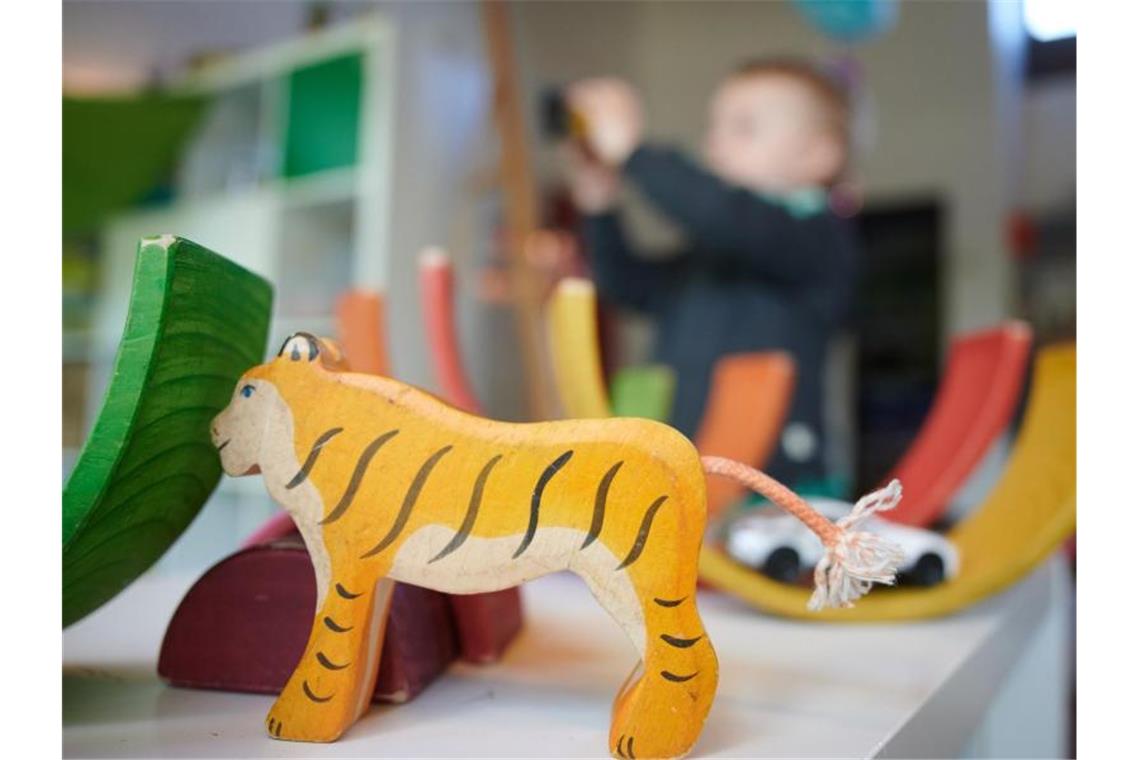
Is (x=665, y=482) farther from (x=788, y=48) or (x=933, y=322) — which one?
(x=788, y=48)

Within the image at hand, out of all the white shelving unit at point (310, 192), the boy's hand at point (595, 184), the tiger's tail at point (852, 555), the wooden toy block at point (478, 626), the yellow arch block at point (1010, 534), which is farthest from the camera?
the white shelving unit at point (310, 192)

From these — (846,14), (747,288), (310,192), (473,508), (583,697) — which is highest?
(846,14)

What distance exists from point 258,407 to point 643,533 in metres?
0.17

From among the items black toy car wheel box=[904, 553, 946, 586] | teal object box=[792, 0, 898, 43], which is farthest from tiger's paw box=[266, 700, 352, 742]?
teal object box=[792, 0, 898, 43]

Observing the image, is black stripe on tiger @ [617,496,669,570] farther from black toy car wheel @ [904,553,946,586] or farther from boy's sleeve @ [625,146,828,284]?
boy's sleeve @ [625,146,828,284]

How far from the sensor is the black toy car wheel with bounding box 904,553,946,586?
0.65m

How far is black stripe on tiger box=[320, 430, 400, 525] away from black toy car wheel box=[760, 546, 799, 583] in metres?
0.37

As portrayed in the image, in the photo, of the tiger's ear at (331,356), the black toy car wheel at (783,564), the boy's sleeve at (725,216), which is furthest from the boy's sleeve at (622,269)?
the tiger's ear at (331,356)

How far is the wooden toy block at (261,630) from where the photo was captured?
1.42ft

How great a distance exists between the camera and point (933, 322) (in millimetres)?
2096

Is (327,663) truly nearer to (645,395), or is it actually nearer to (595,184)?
(645,395)

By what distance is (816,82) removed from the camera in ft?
3.67

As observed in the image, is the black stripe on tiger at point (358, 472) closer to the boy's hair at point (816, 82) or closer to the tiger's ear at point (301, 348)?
the tiger's ear at point (301, 348)

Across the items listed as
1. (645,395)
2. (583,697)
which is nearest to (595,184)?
(645,395)
